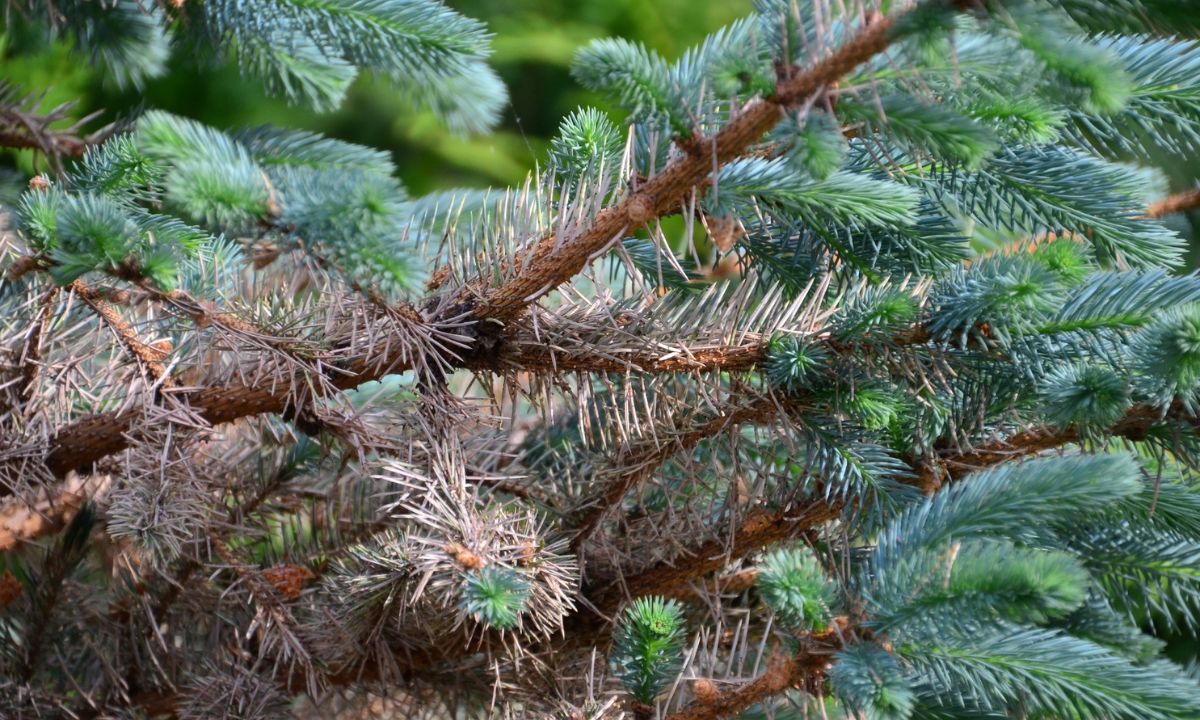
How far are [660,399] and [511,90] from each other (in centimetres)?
204

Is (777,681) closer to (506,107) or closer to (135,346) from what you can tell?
(135,346)

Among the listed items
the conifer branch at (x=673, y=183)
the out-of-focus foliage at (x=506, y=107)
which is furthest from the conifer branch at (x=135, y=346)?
the out-of-focus foliage at (x=506, y=107)

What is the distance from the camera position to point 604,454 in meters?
0.63

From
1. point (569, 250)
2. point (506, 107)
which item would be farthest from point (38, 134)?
point (506, 107)

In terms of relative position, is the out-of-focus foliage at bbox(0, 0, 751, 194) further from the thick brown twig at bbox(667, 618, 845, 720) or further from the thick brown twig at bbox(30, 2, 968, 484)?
the thick brown twig at bbox(667, 618, 845, 720)

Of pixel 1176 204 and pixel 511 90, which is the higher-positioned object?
pixel 1176 204

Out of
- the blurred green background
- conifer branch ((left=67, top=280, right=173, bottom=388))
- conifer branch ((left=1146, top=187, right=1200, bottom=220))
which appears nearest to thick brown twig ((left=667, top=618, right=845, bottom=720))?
conifer branch ((left=67, top=280, right=173, bottom=388))

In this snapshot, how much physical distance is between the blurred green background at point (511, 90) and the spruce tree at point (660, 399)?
1311 mm

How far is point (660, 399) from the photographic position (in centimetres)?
58

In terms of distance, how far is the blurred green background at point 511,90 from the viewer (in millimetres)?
2070

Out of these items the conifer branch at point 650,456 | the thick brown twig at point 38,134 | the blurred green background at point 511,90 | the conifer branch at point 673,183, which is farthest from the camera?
the blurred green background at point 511,90

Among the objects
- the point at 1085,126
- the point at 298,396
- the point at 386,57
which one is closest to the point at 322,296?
the point at 298,396

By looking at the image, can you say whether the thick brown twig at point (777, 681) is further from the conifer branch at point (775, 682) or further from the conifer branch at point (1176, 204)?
the conifer branch at point (1176, 204)

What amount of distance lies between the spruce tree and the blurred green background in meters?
1.31
